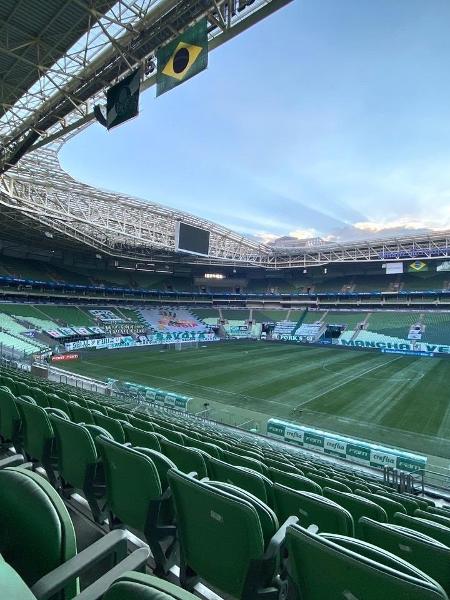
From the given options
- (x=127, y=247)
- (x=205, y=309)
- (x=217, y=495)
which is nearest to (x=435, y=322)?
(x=205, y=309)

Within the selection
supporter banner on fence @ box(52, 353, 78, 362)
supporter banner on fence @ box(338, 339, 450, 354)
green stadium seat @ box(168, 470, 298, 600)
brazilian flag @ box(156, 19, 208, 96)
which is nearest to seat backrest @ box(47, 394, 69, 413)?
green stadium seat @ box(168, 470, 298, 600)

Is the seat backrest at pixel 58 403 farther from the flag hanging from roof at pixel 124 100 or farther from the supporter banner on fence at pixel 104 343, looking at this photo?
the supporter banner on fence at pixel 104 343

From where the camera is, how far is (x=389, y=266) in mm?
45344

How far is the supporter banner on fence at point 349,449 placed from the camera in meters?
9.48

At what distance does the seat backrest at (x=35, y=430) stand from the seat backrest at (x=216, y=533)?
2.03 m

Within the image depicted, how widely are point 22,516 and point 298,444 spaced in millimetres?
11245

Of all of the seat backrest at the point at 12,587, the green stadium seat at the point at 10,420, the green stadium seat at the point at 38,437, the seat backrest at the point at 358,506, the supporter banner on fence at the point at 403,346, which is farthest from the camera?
the supporter banner on fence at the point at 403,346

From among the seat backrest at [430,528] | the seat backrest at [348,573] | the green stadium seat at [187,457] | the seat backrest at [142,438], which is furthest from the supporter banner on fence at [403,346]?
the seat backrest at [348,573]

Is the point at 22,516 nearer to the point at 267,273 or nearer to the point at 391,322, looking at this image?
the point at 391,322

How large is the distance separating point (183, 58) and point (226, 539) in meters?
9.82

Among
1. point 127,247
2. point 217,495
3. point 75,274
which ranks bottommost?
point 217,495

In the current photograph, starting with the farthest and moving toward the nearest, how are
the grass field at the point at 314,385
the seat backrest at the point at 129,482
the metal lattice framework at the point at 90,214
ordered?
the metal lattice framework at the point at 90,214 < the grass field at the point at 314,385 < the seat backrest at the point at 129,482

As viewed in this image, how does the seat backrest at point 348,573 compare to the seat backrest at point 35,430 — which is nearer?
the seat backrest at point 348,573

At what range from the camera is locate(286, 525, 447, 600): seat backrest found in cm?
128
